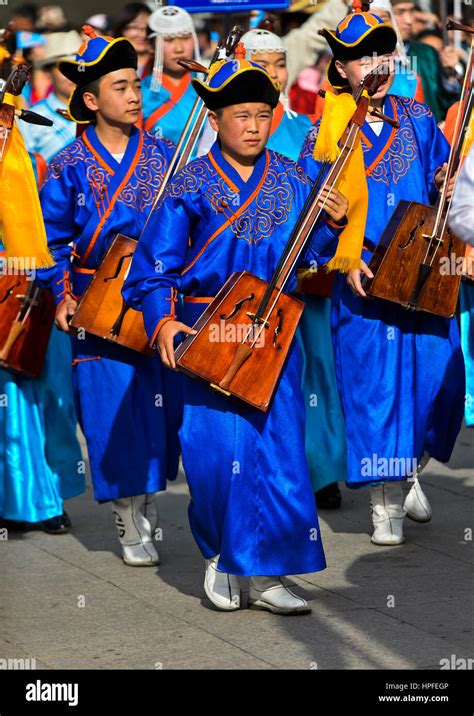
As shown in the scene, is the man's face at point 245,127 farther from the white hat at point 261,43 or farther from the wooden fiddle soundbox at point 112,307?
the white hat at point 261,43

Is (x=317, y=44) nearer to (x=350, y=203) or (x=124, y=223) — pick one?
(x=124, y=223)

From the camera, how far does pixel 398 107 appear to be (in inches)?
245

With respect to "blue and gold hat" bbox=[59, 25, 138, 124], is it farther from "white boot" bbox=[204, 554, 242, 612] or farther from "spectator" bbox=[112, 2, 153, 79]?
"spectator" bbox=[112, 2, 153, 79]

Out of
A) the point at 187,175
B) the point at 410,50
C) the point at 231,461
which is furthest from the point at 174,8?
the point at 231,461

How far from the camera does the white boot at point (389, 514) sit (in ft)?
20.4

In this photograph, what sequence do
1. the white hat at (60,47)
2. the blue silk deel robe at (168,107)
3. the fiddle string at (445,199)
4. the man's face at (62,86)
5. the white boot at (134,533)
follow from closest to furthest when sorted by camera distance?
the fiddle string at (445,199) < the white boot at (134,533) < the man's face at (62,86) < the blue silk deel robe at (168,107) < the white hat at (60,47)

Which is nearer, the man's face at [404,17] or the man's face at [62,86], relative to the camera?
the man's face at [62,86]

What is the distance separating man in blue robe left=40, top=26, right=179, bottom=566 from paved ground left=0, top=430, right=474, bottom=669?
12.6 inches

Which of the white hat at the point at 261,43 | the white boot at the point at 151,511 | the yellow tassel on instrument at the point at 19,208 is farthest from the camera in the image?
the white hat at the point at 261,43

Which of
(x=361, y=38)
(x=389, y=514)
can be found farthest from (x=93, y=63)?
(x=389, y=514)

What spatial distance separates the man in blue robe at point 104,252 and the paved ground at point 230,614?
0.32 meters

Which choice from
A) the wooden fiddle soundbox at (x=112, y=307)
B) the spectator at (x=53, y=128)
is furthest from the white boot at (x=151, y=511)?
the spectator at (x=53, y=128)

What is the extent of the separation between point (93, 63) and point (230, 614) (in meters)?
2.28

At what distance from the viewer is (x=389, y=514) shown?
6215 millimetres
